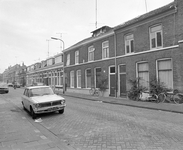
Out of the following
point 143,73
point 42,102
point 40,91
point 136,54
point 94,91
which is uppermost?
point 136,54

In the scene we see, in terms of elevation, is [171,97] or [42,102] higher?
[42,102]

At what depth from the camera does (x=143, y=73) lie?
14875 millimetres

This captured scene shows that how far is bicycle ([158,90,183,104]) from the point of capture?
11812 mm

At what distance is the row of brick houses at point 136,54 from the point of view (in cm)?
1241

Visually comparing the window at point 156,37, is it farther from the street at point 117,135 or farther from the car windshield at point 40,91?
the car windshield at point 40,91

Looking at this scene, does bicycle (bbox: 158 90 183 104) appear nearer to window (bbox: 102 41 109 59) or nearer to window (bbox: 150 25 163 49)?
window (bbox: 150 25 163 49)

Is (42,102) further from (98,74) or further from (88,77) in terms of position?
(88,77)

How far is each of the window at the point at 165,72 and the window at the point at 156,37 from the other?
1536mm

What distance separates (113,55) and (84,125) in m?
12.6

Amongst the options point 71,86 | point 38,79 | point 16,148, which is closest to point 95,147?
point 16,148

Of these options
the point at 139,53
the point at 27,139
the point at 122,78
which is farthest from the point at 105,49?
the point at 27,139

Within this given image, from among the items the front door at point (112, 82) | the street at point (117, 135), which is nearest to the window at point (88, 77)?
the front door at point (112, 82)

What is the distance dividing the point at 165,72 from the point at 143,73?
7.10 ft

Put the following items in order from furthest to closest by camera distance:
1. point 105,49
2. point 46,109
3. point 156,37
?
1. point 105,49
2. point 156,37
3. point 46,109
